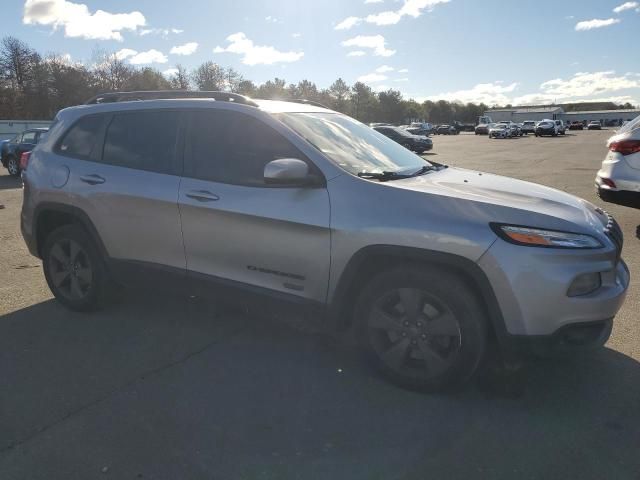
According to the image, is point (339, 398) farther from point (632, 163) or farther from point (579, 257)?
point (632, 163)

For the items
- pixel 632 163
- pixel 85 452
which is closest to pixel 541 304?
pixel 85 452

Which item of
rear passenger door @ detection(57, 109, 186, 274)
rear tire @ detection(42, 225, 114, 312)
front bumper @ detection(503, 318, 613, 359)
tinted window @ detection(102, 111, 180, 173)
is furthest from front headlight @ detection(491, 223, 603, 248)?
rear tire @ detection(42, 225, 114, 312)

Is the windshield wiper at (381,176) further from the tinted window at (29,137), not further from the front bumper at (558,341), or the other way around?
the tinted window at (29,137)

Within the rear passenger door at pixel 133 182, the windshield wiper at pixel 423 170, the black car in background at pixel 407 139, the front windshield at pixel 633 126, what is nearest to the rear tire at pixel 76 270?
the rear passenger door at pixel 133 182

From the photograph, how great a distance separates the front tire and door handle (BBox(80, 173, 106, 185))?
2.41 meters

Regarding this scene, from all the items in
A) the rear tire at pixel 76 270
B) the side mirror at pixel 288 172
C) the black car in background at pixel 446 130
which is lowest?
the black car in background at pixel 446 130

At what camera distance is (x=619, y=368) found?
352 centimetres

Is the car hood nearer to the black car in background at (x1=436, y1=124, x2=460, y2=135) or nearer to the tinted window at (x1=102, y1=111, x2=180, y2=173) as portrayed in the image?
the tinted window at (x1=102, y1=111, x2=180, y2=173)

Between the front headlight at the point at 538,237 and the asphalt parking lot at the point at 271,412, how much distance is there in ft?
3.25

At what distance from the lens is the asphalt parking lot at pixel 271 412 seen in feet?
8.48

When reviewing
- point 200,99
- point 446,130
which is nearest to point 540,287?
point 200,99

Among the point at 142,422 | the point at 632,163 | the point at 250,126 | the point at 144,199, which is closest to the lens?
the point at 142,422

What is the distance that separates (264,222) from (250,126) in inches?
29.2

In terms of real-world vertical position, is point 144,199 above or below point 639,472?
above
